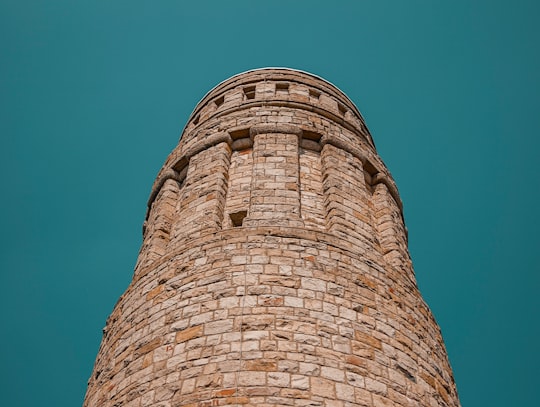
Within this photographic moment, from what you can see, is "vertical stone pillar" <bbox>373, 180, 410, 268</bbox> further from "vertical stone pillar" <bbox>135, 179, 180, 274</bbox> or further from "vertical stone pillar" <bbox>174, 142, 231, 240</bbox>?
"vertical stone pillar" <bbox>135, 179, 180, 274</bbox>

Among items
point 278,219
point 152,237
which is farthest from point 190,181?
point 278,219

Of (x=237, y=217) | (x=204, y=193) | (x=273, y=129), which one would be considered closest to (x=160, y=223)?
(x=204, y=193)

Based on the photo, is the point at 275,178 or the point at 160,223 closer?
the point at 275,178

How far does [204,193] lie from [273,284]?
3.60 m

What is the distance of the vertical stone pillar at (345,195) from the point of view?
11547mm

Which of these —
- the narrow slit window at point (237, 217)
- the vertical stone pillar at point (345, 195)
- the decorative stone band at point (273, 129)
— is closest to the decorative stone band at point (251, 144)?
the decorative stone band at point (273, 129)

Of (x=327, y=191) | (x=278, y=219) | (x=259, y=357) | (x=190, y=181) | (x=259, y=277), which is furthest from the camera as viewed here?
(x=190, y=181)

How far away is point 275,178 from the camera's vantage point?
12.1 meters

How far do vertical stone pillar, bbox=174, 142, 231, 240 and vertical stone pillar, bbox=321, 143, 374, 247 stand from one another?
203 centimetres

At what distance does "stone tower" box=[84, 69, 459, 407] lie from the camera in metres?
8.14

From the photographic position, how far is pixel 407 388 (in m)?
8.67

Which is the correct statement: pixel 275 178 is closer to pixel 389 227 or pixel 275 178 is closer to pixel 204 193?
pixel 204 193

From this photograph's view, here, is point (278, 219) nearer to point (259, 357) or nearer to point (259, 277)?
point (259, 277)

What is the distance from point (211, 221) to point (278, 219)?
1.26m
